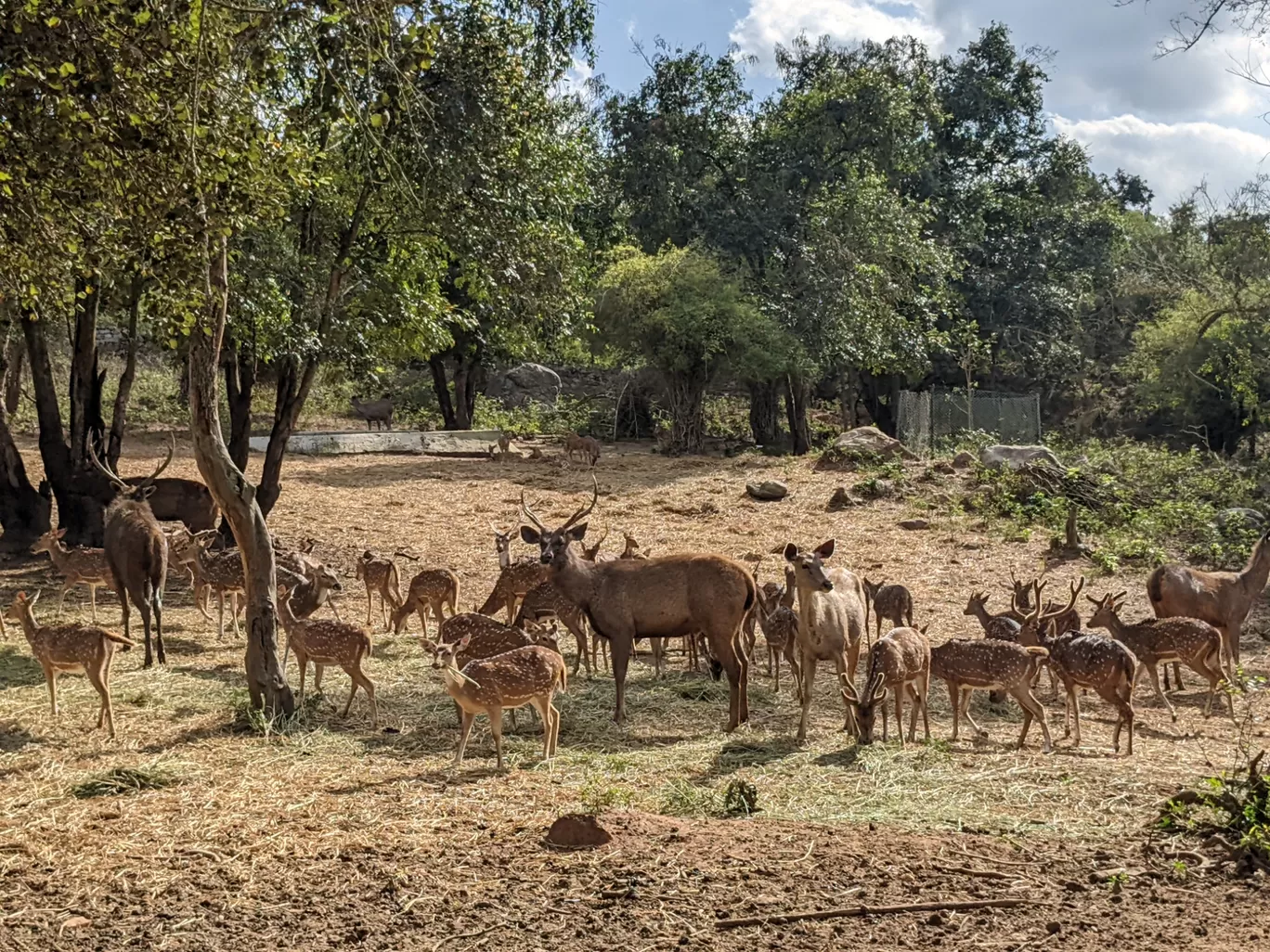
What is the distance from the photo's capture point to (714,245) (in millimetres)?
32094

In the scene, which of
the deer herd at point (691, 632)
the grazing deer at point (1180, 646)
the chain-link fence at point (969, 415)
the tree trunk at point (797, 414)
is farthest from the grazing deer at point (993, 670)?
the chain-link fence at point (969, 415)

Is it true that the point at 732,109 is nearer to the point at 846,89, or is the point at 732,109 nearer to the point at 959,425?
the point at 846,89

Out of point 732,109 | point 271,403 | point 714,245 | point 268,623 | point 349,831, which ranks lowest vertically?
point 349,831

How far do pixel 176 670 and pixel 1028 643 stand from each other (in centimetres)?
720

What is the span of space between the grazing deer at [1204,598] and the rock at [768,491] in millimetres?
9816

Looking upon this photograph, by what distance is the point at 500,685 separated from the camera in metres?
7.80

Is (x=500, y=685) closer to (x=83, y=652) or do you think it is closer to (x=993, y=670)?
(x=83, y=652)

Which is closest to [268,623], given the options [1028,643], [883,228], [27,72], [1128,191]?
[27,72]

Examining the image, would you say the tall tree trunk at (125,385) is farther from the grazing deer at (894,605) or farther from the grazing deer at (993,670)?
the grazing deer at (993,670)

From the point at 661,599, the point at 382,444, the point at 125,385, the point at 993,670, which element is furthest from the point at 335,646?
the point at 382,444

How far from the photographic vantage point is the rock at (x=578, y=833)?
246 inches

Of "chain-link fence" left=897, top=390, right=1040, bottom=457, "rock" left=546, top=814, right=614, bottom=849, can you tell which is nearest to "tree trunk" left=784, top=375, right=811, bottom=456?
"chain-link fence" left=897, top=390, right=1040, bottom=457

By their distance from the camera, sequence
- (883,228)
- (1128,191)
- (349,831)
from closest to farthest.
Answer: (349,831) < (883,228) < (1128,191)

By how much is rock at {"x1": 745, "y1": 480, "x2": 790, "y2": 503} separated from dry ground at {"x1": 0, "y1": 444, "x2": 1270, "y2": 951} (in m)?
10.3
